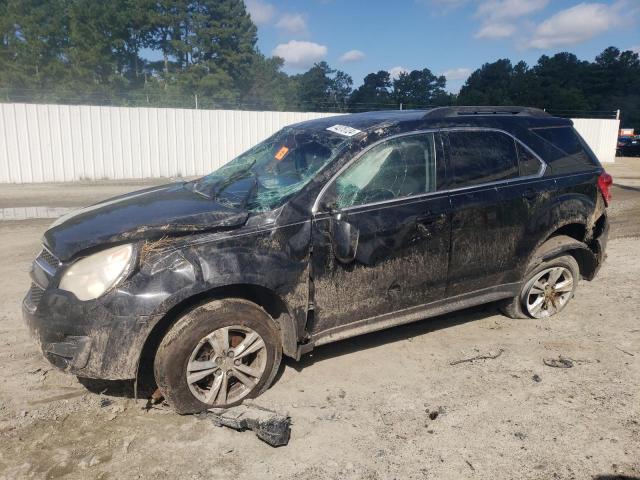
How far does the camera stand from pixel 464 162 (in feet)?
13.3

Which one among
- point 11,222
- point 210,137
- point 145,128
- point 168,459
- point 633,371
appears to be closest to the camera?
point 168,459

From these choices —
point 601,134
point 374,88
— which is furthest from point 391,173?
point 374,88

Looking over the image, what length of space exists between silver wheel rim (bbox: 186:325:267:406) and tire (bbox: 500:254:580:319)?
2.59 metres

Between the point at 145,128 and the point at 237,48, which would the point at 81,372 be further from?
the point at 237,48

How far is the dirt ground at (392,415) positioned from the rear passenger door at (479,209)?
2.12 ft

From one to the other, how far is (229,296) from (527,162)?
9.21ft

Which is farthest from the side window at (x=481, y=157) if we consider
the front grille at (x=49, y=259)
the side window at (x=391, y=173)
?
the front grille at (x=49, y=259)

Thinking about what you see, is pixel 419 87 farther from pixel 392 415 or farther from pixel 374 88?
pixel 392 415

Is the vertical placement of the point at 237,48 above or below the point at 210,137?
above

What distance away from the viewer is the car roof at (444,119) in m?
3.92

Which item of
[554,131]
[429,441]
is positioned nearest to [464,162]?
[554,131]

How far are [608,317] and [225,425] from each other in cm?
379

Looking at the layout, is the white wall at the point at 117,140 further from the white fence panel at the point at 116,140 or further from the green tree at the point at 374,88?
the green tree at the point at 374,88

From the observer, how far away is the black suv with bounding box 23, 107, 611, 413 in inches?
118
